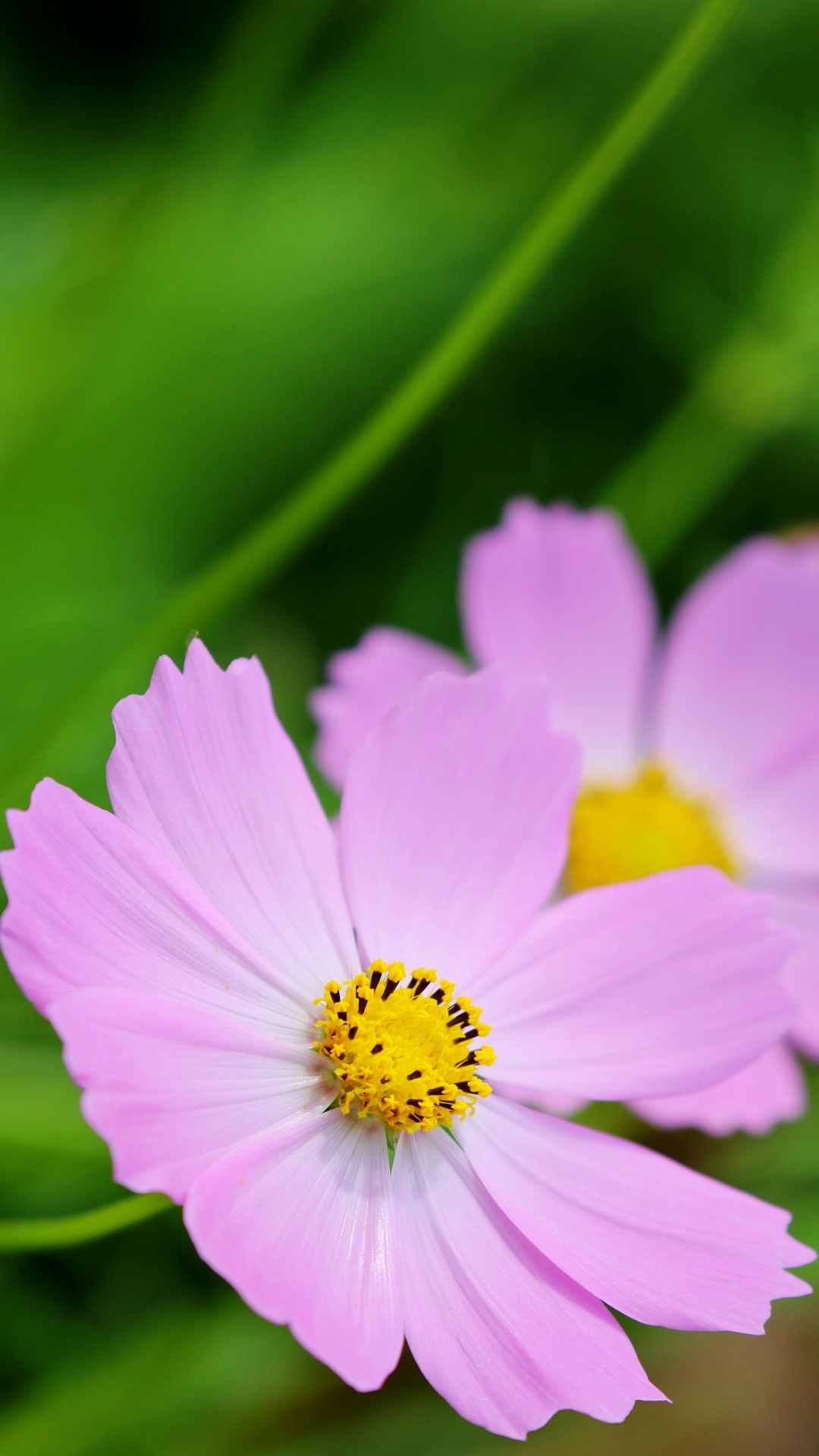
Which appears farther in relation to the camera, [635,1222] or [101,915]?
[635,1222]

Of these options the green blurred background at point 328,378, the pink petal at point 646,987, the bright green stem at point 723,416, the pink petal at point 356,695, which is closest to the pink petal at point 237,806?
the pink petal at point 646,987

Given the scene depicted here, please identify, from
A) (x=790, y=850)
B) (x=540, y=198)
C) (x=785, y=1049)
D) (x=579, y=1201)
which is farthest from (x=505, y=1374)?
(x=540, y=198)

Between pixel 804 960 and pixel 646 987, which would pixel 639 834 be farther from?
pixel 646 987

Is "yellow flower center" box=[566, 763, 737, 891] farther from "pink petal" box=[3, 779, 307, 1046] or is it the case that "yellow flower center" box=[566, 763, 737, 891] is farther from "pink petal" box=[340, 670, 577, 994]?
"pink petal" box=[3, 779, 307, 1046]

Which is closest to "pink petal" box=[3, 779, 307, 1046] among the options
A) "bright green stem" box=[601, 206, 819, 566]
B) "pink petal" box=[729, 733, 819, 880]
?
"pink petal" box=[729, 733, 819, 880]

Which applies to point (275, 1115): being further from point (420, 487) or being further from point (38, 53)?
point (38, 53)

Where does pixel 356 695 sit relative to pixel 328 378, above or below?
below

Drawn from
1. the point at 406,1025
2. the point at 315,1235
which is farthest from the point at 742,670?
the point at 315,1235
